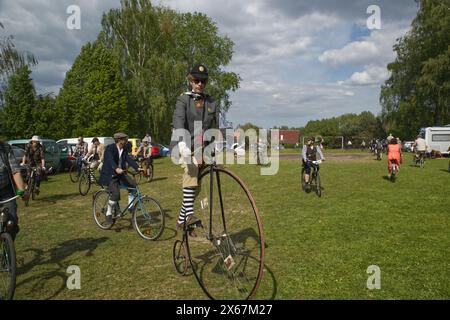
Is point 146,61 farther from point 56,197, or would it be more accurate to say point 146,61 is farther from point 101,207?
point 101,207

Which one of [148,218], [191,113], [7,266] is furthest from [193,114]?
[148,218]

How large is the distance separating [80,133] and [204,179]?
40.6 m

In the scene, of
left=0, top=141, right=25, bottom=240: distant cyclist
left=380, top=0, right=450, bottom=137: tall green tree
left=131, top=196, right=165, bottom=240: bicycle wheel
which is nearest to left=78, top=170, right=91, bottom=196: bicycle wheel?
left=131, top=196, right=165, bottom=240: bicycle wheel

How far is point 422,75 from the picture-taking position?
1788 inches

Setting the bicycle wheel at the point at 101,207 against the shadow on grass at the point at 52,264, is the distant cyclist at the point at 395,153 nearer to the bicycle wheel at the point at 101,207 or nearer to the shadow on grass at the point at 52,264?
the bicycle wheel at the point at 101,207

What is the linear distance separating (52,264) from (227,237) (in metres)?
3.44

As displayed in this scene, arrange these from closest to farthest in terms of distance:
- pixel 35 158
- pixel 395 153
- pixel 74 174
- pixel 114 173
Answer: pixel 114 173 → pixel 35 158 → pixel 395 153 → pixel 74 174

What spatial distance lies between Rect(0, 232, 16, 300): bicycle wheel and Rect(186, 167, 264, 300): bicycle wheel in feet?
6.66

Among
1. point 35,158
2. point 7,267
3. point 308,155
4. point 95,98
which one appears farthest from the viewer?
point 95,98

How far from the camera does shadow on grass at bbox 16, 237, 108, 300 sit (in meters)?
5.04

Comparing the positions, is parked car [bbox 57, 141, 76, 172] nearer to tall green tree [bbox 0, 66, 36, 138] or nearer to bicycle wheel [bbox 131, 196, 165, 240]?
tall green tree [bbox 0, 66, 36, 138]

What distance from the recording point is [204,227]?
470 cm

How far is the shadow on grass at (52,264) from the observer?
5043 mm
